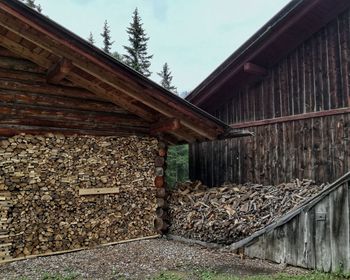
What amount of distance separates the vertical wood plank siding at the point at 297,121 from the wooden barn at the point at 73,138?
131 centimetres

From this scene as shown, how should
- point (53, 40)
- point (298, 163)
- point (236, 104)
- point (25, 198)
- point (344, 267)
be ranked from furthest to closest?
1. point (236, 104)
2. point (298, 163)
3. point (25, 198)
4. point (53, 40)
5. point (344, 267)

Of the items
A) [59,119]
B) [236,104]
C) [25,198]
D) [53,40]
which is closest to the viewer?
[53,40]

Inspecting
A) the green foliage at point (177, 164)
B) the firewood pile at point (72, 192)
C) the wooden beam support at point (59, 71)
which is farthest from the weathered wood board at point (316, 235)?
the green foliage at point (177, 164)

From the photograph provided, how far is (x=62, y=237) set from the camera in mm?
6672

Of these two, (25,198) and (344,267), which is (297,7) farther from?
(25,198)

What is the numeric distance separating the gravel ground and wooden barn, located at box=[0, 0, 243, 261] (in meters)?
0.56

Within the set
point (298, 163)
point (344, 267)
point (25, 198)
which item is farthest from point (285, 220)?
point (25, 198)

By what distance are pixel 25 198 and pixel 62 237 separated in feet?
3.59

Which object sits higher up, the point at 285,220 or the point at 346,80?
the point at 346,80

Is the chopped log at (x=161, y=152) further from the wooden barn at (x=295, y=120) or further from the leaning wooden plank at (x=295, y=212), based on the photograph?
the leaning wooden plank at (x=295, y=212)

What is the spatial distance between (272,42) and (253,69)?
2.65 ft

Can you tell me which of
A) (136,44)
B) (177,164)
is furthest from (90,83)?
(136,44)

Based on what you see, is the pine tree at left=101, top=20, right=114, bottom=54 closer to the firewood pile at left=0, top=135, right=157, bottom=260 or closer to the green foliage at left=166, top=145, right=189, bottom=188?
the green foliage at left=166, top=145, right=189, bottom=188

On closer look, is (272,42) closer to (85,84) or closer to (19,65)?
(85,84)
